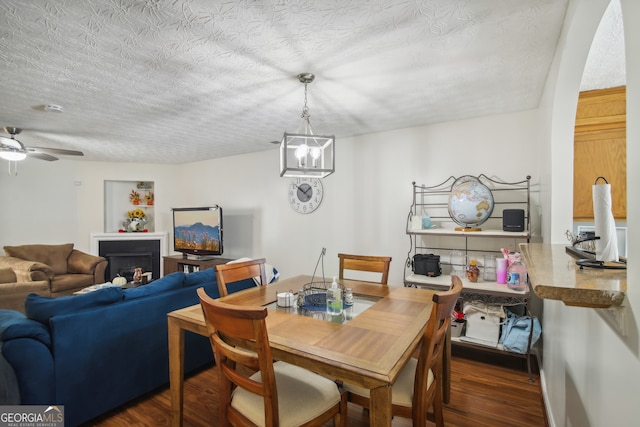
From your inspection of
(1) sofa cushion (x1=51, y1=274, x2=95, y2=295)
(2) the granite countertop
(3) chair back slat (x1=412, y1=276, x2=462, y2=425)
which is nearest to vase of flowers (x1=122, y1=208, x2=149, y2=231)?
(1) sofa cushion (x1=51, y1=274, x2=95, y2=295)

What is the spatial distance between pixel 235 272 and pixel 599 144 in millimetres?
3011

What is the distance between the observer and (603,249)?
Answer: 0.97 m

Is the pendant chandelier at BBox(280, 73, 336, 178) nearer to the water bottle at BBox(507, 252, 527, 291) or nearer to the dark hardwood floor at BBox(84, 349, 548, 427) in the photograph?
the dark hardwood floor at BBox(84, 349, 548, 427)

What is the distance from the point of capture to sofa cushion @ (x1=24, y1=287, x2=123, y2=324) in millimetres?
1859

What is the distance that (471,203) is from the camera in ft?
9.46

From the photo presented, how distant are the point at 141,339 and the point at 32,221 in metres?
4.60

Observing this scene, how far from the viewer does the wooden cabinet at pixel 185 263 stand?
16.7 feet

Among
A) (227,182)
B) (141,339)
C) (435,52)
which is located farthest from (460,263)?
(227,182)

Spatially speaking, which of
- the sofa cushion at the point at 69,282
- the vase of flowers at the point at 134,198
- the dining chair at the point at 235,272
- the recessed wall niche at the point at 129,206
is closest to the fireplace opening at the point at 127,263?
the recessed wall niche at the point at 129,206

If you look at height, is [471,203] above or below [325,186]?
below

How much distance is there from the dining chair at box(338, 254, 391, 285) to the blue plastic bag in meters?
1.16

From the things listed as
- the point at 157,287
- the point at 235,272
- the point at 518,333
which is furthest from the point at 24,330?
the point at 518,333

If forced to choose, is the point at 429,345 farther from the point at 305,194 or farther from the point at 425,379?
the point at 305,194

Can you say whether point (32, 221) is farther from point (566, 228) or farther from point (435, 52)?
point (566, 228)
